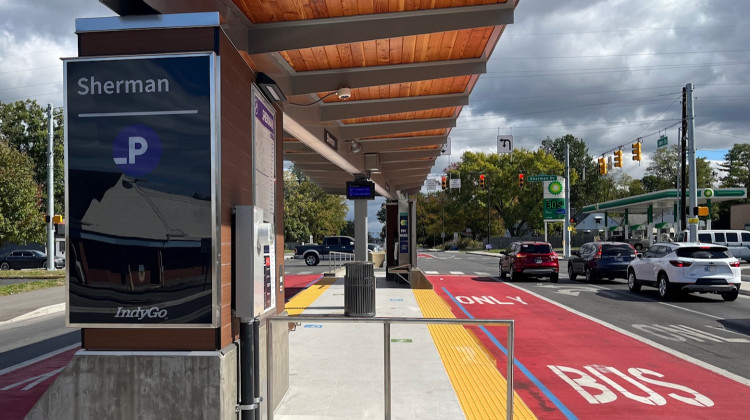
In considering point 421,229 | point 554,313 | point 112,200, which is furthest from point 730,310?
point 421,229

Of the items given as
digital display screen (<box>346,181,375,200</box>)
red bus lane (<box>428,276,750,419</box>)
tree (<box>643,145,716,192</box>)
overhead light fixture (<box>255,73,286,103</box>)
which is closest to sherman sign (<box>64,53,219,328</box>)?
overhead light fixture (<box>255,73,286,103</box>)

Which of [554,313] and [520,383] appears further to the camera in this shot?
[554,313]

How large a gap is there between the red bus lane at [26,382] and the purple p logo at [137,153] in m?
3.40

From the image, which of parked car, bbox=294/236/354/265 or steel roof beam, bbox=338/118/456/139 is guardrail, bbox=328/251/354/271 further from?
steel roof beam, bbox=338/118/456/139

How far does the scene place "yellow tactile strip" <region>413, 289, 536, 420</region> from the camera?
237 inches

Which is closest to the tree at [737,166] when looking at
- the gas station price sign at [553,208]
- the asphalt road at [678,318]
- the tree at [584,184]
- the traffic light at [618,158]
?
the tree at [584,184]

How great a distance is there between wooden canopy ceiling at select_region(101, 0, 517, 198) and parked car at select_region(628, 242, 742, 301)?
7.92m

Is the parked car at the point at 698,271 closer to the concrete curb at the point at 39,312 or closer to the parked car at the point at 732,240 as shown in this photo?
the concrete curb at the point at 39,312

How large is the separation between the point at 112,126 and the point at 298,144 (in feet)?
34.8

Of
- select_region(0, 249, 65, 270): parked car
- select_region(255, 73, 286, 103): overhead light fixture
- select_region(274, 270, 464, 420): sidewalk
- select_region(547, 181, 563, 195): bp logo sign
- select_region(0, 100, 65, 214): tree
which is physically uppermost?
select_region(0, 100, 65, 214): tree

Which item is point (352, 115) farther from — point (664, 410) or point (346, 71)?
point (664, 410)

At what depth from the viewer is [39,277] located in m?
25.8

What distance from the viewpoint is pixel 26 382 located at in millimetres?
7645

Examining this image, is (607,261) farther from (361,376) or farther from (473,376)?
(361,376)
